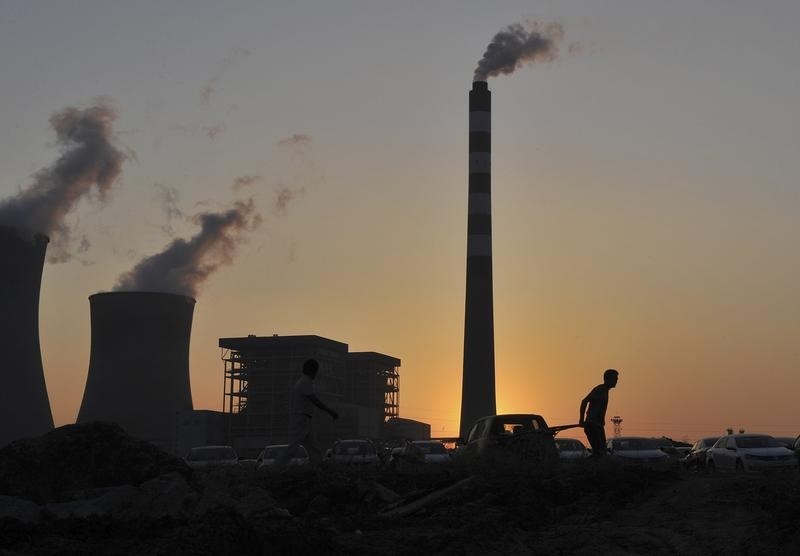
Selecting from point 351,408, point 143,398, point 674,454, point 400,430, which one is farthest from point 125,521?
point 400,430

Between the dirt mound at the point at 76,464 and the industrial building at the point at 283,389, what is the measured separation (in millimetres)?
50863

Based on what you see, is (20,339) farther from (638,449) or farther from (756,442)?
(756,442)

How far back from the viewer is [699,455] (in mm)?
21812

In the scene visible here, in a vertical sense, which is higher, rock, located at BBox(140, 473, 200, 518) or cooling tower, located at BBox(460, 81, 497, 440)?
cooling tower, located at BBox(460, 81, 497, 440)

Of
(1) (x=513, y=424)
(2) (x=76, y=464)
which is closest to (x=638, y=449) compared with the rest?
(1) (x=513, y=424)

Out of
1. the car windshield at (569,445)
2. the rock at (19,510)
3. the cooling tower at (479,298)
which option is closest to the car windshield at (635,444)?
the car windshield at (569,445)

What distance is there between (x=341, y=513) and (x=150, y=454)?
335cm

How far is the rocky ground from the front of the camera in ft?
32.7

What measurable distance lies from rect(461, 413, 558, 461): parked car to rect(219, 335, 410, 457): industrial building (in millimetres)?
48599

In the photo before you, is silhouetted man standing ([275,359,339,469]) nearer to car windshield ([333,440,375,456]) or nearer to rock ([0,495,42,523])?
rock ([0,495,42,523])

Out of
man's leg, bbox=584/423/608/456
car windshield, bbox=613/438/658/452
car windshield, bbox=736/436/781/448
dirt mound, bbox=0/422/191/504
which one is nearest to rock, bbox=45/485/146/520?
dirt mound, bbox=0/422/191/504

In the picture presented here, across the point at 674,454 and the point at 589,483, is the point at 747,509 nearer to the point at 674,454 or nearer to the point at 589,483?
the point at 589,483

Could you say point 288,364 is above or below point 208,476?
above

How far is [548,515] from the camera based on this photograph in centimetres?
1173
